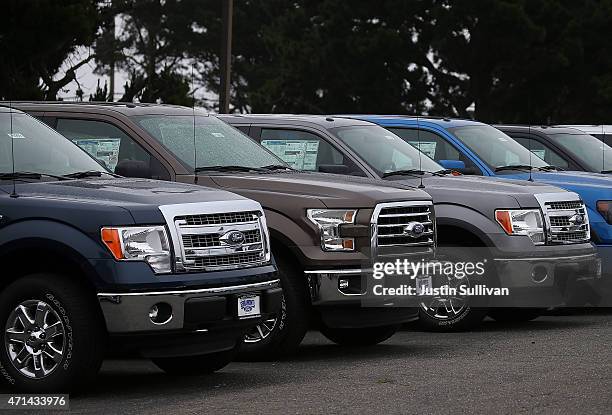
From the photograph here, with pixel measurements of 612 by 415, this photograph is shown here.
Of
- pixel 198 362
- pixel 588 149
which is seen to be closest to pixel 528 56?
pixel 588 149

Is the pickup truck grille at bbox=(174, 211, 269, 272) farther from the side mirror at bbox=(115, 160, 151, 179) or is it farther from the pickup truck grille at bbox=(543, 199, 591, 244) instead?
the pickup truck grille at bbox=(543, 199, 591, 244)

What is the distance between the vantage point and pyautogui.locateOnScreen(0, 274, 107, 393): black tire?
8.93 meters

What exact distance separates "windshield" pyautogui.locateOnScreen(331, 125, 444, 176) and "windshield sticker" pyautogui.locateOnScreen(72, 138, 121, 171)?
8.25 ft

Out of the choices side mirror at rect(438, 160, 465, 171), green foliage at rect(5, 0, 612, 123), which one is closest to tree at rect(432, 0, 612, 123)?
green foliage at rect(5, 0, 612, 123)

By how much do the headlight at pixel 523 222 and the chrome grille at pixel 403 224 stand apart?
1365mm

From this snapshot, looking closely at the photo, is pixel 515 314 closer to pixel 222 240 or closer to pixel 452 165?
pixel 452 165

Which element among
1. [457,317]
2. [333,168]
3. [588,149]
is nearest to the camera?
[333,168]

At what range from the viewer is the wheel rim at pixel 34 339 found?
9.03 metres

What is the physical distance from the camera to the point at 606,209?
15219 mm

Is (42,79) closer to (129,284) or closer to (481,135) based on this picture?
(481,135)

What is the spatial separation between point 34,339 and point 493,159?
25.0 feet

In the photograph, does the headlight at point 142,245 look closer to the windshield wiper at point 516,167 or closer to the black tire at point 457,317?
the black tire at point 457,317

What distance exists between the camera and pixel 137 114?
11953 millimetres

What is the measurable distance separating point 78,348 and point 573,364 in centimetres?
376
